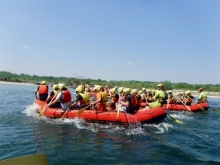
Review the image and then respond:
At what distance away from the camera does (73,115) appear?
35.0 feet

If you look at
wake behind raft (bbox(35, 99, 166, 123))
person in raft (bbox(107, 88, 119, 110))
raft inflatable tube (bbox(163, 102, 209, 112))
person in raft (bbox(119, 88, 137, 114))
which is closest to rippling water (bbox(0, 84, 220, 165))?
wake behind raft (bbox(35, 99, 166, 123))

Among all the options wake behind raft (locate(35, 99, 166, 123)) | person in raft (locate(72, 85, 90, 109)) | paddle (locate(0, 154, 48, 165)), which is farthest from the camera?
person in raft (locate(72, 85, 90, 109))

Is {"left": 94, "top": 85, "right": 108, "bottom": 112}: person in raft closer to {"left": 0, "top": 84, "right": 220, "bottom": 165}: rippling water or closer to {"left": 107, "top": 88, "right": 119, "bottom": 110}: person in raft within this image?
{"left": 0, "top": 84, "right": 220, "bottom": 165}: rippling water

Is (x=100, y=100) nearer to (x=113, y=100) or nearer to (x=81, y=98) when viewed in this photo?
(x=81, y=98)

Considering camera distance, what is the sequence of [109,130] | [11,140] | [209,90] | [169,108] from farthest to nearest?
1. [209,90]
2. [169,108]
3. [109,130]
4. [11,140]

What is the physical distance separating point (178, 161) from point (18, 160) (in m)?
4.52

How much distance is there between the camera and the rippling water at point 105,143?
→ 6195 mm

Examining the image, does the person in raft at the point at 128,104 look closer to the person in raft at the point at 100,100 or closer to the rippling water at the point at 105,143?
the person in raft at the point at 100,100

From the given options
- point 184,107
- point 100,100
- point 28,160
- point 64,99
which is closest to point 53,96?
point 64,99

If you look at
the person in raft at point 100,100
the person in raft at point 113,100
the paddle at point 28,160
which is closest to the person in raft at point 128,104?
the person in raft at point 100,100

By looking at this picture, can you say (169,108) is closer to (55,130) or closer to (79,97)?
(79,97)

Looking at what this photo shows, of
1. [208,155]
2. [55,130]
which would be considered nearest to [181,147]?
[208,155]

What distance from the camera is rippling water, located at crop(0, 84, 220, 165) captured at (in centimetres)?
620

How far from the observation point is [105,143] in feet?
24.6
